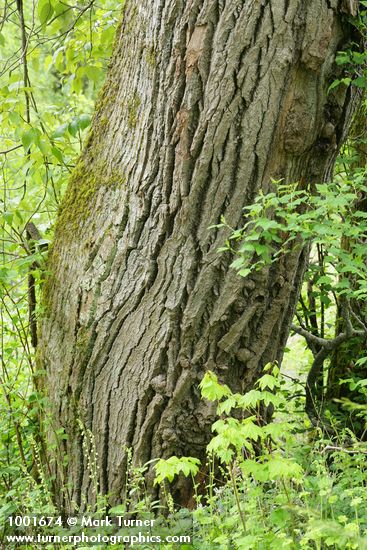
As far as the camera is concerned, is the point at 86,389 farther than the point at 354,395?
No

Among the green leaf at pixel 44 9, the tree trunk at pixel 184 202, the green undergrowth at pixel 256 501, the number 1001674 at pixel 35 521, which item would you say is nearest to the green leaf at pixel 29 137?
the tree trunk at pixel 184 202

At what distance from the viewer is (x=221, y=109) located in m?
3.07

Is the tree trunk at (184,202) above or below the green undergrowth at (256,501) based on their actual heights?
above

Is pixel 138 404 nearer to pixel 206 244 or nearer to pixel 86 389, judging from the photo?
pixel 86 389

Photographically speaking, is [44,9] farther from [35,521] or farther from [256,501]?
[256,501]

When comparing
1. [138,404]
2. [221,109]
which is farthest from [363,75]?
[138,404]

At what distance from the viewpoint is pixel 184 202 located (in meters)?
3.16

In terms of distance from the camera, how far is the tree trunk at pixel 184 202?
3062 mm

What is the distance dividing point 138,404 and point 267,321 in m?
0.72

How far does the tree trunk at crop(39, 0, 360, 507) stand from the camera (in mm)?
3062

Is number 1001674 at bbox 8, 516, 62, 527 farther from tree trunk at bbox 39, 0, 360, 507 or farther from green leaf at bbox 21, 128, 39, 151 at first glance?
green leaf at bbox 21, 128, 39, 151

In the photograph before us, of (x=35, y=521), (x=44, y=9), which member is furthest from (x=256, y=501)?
(x=44, y=9)

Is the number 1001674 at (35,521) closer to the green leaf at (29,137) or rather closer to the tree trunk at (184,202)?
the tree trunk at (184,202)

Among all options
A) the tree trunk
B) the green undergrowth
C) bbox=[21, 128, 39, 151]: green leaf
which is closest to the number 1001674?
the green undergrowth
